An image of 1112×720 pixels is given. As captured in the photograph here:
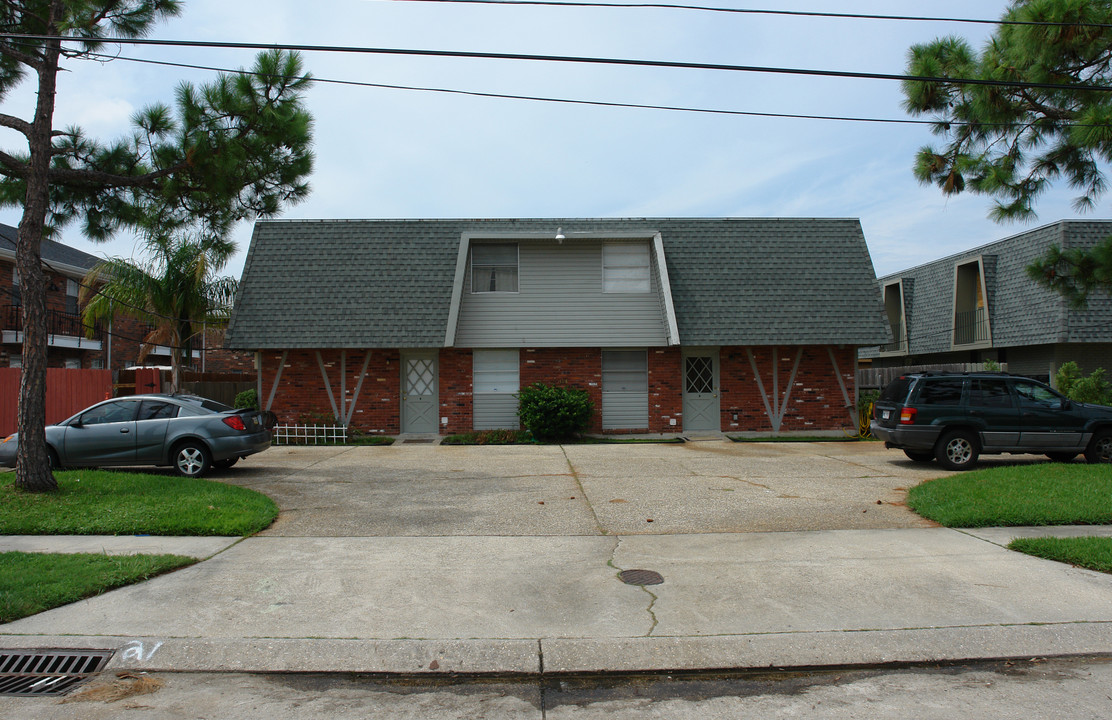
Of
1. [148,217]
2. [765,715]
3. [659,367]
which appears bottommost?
[765,715]

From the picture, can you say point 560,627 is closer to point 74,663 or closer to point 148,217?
point 74,663

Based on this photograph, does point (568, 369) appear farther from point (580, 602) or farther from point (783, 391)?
point (580, 602)

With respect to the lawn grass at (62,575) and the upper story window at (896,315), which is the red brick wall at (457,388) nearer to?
the lawn grass at (62,575)

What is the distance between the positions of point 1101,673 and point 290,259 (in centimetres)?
1867

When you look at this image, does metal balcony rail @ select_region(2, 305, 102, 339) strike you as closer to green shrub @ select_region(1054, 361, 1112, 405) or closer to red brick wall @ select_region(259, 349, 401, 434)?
red brick wall @ select_region(259, 349, 401, 434)

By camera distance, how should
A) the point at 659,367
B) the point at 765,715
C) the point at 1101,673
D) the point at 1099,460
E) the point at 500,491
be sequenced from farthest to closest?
the point at 659,367 < the point at 1099,460 < the point at 500,491 < the point at 1101,673 < the point at 765,715

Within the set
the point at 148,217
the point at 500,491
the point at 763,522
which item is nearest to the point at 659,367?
the point at 500,491

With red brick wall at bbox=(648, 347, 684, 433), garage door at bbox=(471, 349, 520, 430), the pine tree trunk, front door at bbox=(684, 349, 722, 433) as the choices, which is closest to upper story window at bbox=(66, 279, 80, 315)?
garage door at bbox=(471, 349, 520, 430)

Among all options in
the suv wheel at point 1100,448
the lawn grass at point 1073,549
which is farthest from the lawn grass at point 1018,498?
the suv wheel at point 1100,448

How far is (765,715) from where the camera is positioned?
393 cm

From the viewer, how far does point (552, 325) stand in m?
18.7

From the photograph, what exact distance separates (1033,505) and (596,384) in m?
11.5

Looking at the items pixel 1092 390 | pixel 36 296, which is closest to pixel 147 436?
pixel 36 296

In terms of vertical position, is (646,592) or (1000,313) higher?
(1000,313)
